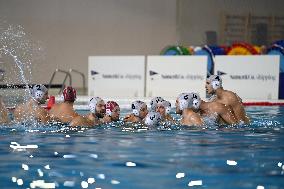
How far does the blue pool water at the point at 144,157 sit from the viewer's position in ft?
14.1

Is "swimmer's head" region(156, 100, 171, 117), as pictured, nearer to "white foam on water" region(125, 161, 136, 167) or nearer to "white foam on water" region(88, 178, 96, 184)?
"white foam on water" region(125, 161, 136, 167)

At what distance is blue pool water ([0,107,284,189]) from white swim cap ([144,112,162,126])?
38 centimetres

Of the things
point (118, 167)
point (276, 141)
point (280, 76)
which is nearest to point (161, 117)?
point (276, 141)

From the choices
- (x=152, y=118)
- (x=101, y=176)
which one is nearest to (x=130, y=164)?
(x=101, y=176)

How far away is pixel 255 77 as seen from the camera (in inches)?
573

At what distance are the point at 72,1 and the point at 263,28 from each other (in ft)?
22.4

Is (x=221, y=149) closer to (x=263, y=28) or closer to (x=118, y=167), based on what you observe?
(x=118, y=167)

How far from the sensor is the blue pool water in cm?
430

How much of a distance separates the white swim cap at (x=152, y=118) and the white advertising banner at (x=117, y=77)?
7821 millimetres

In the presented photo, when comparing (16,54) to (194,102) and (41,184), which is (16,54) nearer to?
(194,102)

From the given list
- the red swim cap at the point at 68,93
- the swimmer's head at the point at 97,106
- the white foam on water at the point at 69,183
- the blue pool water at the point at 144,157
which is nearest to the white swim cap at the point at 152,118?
the blue pool water at the point at 144,157

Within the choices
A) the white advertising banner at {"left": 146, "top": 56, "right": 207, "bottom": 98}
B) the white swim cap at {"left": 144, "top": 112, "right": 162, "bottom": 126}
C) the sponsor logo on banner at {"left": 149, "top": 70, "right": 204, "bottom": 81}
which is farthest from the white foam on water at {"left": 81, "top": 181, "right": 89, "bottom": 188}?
the sponsor logo on banner at {"left": 149, "top": 70, "right": 204, "bottom": 81}

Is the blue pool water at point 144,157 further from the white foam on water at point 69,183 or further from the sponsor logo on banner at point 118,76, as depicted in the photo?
the sponsor logo on banner at point 118,76

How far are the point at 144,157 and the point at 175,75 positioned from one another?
1029 centimetres
